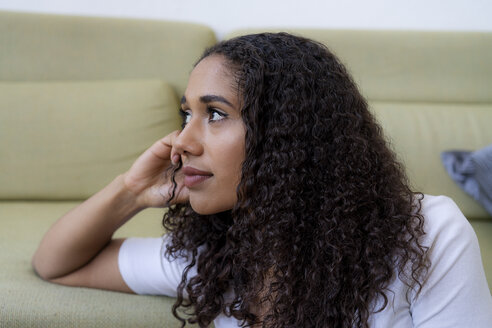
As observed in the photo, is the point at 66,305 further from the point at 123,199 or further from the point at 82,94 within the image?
the point at 82,94

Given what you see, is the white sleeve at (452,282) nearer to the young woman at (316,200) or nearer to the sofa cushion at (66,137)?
the young woman at (316,200)

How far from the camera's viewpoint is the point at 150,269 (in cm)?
112

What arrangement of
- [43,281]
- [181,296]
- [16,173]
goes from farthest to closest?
1. [16,173]
2. [43,281]
3. [181,296]

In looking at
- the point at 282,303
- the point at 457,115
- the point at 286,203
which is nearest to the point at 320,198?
the point at 286,203

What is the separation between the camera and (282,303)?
91cm

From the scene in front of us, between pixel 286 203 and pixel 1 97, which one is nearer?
pixel 286 203

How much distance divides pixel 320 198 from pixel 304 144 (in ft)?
0.33

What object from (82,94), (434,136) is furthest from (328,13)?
(82,94)

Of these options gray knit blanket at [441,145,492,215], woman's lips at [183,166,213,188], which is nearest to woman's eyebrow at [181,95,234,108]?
woman's lips at [183,166,213,188]

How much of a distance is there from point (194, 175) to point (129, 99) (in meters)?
0.91

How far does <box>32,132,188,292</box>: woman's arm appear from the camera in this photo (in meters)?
1.13

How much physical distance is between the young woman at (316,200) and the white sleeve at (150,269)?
227 mm

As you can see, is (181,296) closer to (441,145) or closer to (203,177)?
(203,177)

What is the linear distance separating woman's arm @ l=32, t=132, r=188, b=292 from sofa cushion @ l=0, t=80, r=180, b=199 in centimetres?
53
